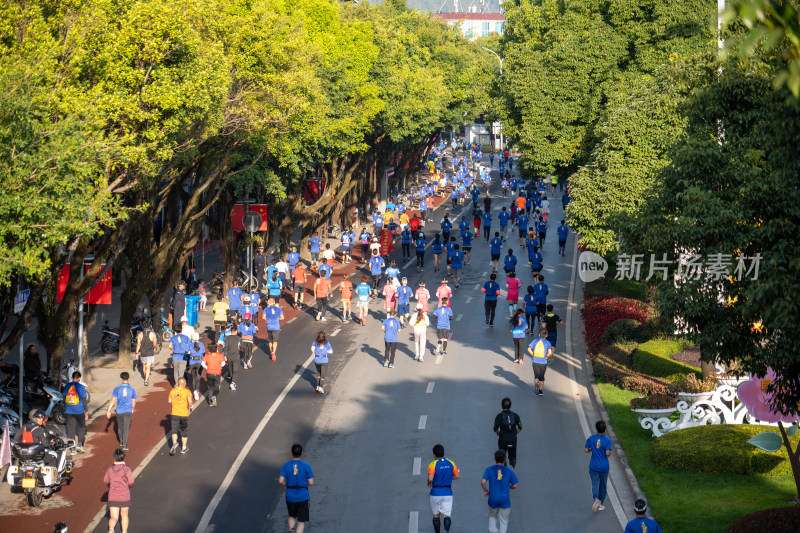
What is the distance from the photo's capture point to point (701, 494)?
1617 centimetres

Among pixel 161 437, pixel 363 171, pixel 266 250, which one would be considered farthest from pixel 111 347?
pixel 363 171

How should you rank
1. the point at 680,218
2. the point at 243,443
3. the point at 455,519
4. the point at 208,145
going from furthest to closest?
1. the point at 208,145
2. the point at 243,443
3. the point at 455,519
4. the point at 680,218

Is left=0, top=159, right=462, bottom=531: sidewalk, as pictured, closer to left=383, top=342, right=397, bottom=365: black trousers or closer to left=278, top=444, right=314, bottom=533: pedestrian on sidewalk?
left=383, top=342, right=397, bottom=365: black trousers

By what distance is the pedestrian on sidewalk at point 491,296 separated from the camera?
3036cm

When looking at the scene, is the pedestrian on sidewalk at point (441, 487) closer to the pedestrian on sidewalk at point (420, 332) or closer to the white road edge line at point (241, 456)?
the white road edge line at point (241, 456)

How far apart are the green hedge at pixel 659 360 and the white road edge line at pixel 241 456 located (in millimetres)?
8600

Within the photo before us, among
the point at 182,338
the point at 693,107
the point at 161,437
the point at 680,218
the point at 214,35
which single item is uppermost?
the point at 214,35

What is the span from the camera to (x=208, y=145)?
26.4m

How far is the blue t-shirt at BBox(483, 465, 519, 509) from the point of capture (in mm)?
13789

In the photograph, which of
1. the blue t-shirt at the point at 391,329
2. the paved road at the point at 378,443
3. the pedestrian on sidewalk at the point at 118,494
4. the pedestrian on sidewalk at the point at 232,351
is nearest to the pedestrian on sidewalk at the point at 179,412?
the paved road at the point at 378,443

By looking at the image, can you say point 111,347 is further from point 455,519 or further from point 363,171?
point 363,171

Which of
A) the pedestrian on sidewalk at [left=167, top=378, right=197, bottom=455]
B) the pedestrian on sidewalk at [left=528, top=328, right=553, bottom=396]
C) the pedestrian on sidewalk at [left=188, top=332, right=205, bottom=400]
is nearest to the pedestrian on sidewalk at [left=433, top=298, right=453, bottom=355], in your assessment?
the pedestrian on sidewalk at [left=528, top=328, right=553, bottom=396]

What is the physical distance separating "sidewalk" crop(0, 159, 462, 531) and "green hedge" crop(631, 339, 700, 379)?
378 inches

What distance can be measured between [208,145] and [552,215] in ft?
129
